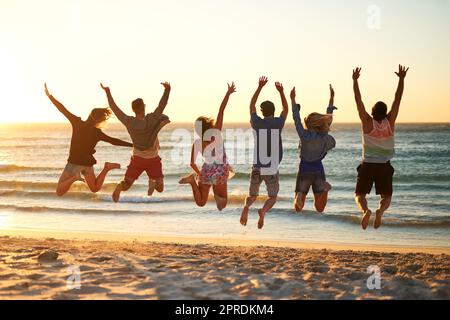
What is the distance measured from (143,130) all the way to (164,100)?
2.25 feet

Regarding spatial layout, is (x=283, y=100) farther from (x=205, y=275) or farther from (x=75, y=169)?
(x=75, y=169)

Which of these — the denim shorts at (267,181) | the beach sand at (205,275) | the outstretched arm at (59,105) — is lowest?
the beach sand at (205,275)

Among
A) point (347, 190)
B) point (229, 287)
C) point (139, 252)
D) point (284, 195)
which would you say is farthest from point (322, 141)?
point (347, 190)

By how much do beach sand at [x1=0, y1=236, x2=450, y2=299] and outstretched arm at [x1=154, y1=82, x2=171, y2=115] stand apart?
260cm

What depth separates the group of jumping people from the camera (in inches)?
380

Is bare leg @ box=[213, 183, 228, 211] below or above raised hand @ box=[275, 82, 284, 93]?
below

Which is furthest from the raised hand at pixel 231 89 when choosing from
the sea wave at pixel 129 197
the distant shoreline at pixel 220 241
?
the sea wave at pixel 129 197

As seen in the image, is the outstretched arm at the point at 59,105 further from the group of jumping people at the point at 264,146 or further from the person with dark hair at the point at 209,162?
the person with dark hair at the point at 209,162

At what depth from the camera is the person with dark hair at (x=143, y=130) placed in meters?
10.1

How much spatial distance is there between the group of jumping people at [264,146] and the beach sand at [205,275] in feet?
3.39

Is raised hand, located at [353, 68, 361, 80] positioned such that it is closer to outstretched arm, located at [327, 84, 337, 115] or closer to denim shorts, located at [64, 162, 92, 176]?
outstretched arm, located at [327, 84, 337, 115]

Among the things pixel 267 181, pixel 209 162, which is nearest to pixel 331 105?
pixel 267 181

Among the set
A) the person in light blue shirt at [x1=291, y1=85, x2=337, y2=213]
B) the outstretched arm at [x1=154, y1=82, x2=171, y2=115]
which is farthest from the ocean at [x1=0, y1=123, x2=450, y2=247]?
the outstretched arm at [x1=154, y1=82, x2=171, y2=115]
